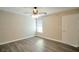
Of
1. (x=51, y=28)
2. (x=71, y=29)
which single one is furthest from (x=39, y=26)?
(x=71, y=29)

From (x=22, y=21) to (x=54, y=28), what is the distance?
822 millimetres

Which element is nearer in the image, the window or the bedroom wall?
the window

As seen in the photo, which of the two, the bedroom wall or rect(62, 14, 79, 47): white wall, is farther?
the bedroom wall

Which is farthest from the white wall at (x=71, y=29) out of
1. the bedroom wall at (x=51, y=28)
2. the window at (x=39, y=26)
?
the window at (x=39, y=26)

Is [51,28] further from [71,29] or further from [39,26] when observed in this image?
[71,29]

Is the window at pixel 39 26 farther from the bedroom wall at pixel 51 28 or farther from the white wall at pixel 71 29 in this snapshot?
the white wall at pixel 71 29

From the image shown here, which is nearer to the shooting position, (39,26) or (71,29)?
(39,26)

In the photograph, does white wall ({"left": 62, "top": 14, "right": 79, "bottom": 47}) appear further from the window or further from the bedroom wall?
the window

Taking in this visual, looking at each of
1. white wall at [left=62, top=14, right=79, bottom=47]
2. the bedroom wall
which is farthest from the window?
white wall at [left=62, top=14, right=79, bottom=47]

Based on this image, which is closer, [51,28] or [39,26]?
[39,26]

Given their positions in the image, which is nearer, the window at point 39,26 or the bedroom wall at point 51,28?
the window at point 39,26

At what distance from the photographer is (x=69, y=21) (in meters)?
1.76
